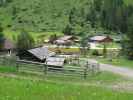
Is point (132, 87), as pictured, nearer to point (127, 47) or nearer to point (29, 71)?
point (29, 71)

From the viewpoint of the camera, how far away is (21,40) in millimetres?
90938

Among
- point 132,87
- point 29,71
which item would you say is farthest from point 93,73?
point 132,87

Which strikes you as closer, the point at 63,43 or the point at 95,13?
the point at 63,43

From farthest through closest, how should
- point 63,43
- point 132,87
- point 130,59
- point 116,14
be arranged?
point 116,14 < point 63,43 < point 130,59 < point 132,87

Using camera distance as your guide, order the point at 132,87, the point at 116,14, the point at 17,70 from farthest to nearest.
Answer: the point at 116,14 < the point at 17,70 < the point at 132,87

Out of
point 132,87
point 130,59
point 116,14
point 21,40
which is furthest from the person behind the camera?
point 116,14

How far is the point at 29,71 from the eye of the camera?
34.5 m

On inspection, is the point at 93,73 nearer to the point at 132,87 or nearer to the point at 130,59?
the point at 132,87

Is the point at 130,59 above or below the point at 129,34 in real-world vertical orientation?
below

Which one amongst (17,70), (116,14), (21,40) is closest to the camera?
(17,70)

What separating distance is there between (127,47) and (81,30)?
12116cm

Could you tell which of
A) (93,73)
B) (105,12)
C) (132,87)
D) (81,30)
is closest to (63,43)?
(81,30)

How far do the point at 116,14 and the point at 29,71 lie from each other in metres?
157

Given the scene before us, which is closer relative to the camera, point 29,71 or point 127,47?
point 29,71
